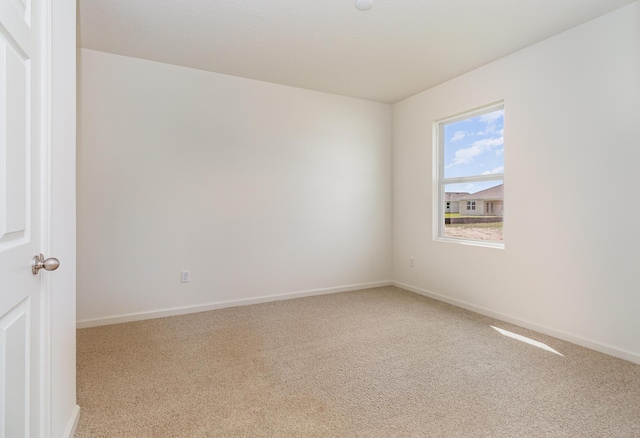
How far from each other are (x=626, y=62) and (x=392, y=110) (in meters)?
2.55

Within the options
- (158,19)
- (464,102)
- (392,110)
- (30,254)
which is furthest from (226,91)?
(30,254)

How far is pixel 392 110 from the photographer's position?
179 inches

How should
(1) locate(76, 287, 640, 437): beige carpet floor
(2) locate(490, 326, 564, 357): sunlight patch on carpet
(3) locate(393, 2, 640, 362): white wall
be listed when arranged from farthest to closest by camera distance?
(2) locate(490, 326, 564, 357): sunlight patch on carpet → (3) locate(393, 2, 640, 362): white wall → (1) locate(76, 287, 640, 437): beige carpet floor

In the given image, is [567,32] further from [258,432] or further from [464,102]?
[258,432]

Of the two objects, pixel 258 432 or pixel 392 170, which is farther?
pixel 392 170

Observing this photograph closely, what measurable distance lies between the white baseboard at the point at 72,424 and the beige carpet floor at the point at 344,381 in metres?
0.04

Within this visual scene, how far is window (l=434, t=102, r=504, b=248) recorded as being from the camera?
10.9ft

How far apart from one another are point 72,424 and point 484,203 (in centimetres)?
370

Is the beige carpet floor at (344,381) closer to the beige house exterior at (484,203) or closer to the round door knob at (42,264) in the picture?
the round door knob at (42,264)

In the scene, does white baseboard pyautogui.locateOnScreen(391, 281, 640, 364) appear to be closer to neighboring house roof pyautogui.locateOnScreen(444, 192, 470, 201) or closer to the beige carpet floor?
the beige carpet floor

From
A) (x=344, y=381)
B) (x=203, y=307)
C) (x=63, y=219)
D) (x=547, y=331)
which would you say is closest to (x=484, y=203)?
(x=547, y=331)

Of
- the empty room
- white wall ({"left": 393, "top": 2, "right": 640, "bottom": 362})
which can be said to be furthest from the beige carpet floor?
white wall ({"left": 393, "top": 2, "right": 640, "bottom": 362})

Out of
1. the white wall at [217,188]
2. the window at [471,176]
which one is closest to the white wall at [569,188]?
the window at [471,176]

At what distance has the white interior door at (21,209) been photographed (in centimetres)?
89
